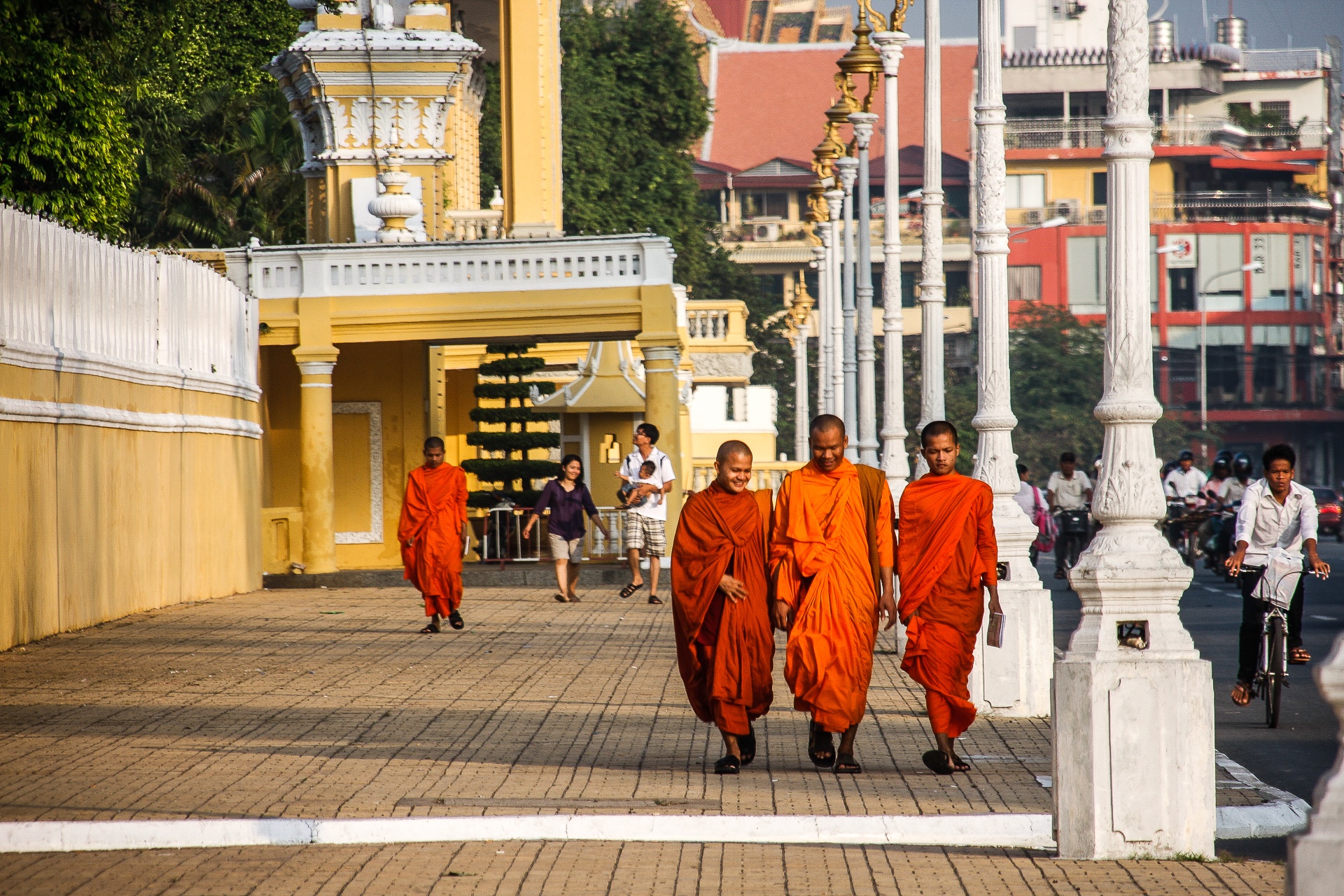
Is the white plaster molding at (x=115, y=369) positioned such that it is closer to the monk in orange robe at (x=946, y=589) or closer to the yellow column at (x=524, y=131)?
the monk in orange robe at (x=946, y=589)

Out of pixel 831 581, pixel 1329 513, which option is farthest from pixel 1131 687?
pixel 1329 513

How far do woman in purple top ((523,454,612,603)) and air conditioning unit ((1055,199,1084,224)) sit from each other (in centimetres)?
6380

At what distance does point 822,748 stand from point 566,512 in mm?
11539

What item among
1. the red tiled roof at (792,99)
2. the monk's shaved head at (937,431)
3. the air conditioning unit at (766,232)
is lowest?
the monk's shaved head at (937,431)

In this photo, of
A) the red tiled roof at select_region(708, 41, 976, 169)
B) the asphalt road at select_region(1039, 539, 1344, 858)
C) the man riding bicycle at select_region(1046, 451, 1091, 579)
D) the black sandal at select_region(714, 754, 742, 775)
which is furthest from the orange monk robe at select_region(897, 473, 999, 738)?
the red tiled roof at select_region(708, 41, 976, 169)

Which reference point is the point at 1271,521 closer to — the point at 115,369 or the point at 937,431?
the point at 937,431

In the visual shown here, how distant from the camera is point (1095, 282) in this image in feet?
266

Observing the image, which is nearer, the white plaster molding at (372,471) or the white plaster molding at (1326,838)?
the white plaster molding at (1326,838)

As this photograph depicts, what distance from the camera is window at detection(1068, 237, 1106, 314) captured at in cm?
8069

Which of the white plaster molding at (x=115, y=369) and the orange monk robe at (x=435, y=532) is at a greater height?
the white plaster molding at (x=115, y=369)

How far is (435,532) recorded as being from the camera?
58.4 ft

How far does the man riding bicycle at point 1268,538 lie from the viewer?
490 inches

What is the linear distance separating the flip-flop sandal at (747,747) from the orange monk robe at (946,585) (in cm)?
86

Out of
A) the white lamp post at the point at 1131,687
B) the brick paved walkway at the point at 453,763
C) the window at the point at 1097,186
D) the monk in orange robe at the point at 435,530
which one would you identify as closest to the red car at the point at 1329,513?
the monk in orange robe at the point at 435,530
